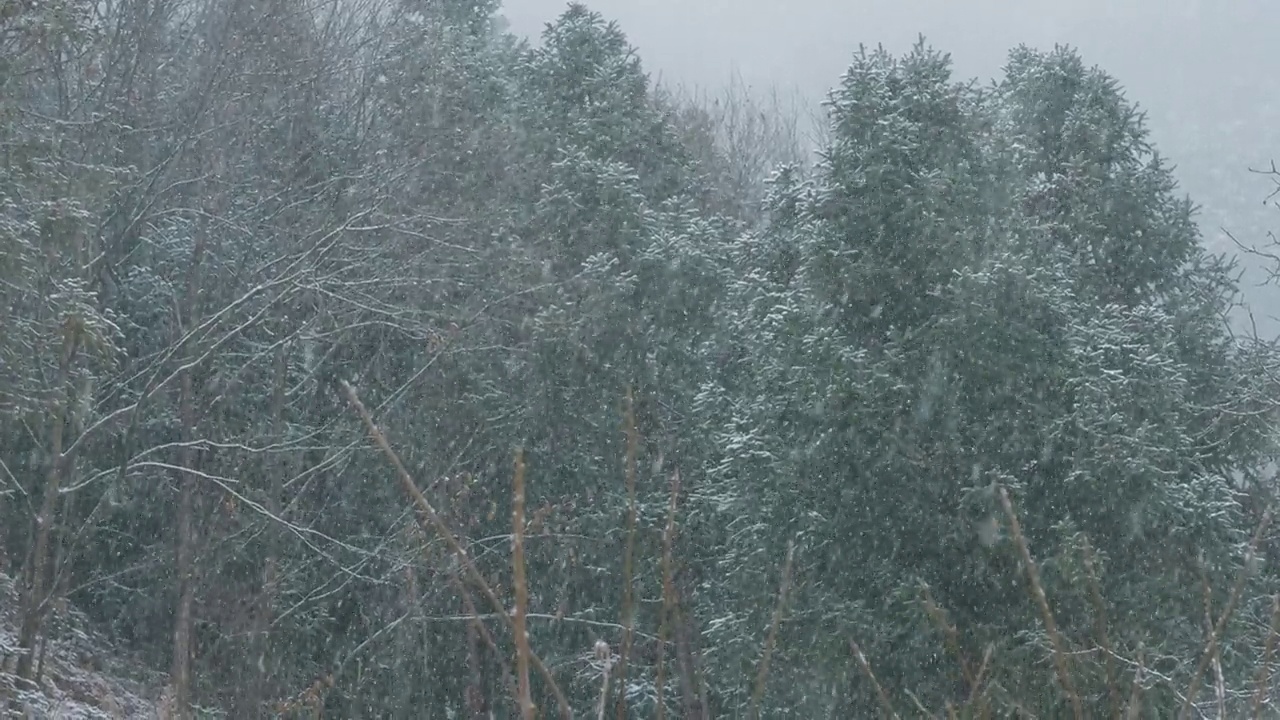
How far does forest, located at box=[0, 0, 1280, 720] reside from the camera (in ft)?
36.1

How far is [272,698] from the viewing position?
37.0 feet

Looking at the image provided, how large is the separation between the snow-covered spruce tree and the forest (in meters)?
0.04

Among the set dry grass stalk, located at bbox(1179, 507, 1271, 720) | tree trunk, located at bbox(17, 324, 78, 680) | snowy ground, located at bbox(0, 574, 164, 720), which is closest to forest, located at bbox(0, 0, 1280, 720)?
snowy ground, located at bbox(0, 574, 164, 720)

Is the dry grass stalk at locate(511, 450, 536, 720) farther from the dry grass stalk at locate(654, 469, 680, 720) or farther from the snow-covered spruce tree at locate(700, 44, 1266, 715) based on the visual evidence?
the snow-covered spruce tree at locate(700, 44, 1266, 715)

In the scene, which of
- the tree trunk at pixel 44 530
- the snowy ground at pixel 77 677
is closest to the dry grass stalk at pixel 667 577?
the snowy ground at pixel 77 677

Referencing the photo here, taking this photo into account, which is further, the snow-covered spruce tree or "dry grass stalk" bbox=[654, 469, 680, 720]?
Result: the snow-covered spruce tree

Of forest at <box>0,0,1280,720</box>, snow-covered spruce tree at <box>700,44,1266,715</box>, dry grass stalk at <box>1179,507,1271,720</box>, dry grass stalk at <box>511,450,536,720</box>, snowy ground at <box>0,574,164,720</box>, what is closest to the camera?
dry grass stalk at <box>511,450,536,720</box>

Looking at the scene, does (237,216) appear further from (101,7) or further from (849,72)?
(849,72)

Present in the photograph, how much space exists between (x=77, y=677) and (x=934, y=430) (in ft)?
24.3

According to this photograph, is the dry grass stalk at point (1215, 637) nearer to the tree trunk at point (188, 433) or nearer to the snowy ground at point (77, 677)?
the snowy ground at point (77, 677)

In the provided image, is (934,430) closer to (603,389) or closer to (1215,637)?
(603,389)

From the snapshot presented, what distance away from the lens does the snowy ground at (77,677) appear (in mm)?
7816

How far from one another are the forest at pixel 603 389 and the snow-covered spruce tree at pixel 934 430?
0.13 ft

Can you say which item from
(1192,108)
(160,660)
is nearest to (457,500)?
(160,660)
